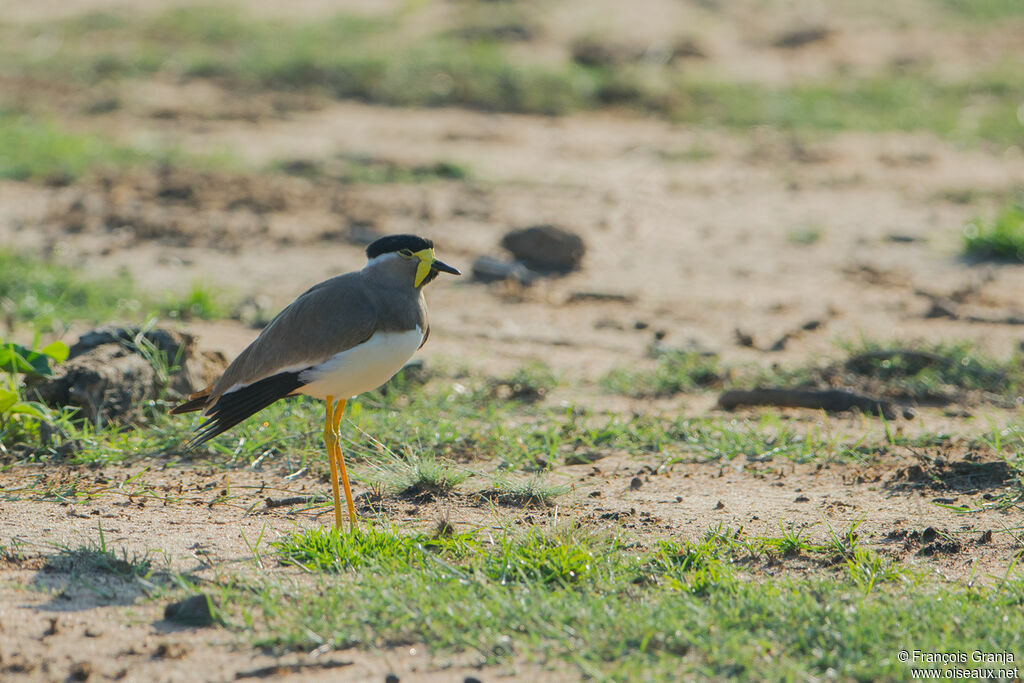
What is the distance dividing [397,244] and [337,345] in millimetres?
497

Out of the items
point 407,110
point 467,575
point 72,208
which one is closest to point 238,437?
point 467,575

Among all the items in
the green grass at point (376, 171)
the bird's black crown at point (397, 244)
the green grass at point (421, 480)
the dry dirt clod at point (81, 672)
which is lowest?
the green grass at point (421, 480)

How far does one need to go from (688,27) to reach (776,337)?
941 cm

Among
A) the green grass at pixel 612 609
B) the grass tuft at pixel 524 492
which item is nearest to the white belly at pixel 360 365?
the green grass at pixel 612 609

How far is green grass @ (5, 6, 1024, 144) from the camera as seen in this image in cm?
A: 1262

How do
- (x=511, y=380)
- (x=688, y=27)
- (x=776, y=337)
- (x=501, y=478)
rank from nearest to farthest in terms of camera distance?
(x=501, y=478), (x=511, y=380), (x=776, y=337), (x=688, y=27)

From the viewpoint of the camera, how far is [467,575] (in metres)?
3.78

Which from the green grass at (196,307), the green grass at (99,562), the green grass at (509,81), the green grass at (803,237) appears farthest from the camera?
the green grass at (509,81)

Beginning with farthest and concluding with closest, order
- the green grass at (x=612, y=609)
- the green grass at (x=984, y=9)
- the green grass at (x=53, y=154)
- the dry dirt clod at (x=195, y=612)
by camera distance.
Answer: the green grass at (x=984, y=9) < the green grass at (x=53, y=154) < the dry dirt clod at (x=195, y=612) < the green grass at (x=612, y=609)

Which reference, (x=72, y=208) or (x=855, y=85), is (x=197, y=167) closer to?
(x=72, y=208)

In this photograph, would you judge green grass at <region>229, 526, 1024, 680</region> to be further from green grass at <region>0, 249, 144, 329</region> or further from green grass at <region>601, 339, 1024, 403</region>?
green grass at <region>0, 249, 144, 329</region>

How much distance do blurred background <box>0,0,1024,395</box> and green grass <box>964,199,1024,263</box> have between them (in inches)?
0.8

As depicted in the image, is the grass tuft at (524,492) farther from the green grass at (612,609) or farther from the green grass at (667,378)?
the green grass at (667,378)

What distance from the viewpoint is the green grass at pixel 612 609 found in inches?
130
